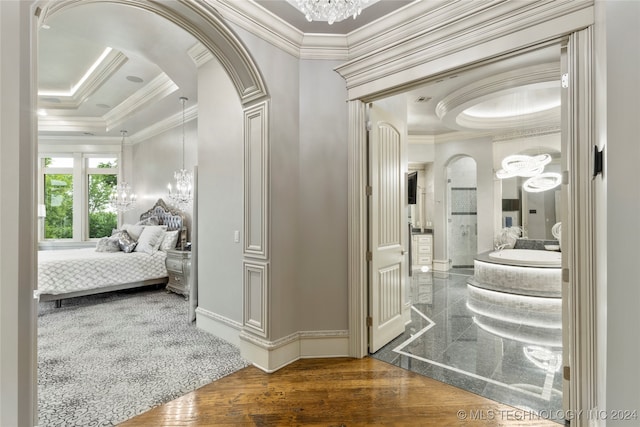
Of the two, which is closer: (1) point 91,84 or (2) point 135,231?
(1) point 91,84

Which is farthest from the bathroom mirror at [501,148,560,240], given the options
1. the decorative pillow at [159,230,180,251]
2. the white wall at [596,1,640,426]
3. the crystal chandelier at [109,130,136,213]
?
the crystal chandelier at [109,130,136,213]

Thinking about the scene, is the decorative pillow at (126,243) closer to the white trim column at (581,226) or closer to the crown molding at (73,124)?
the crown molding at (73,124)

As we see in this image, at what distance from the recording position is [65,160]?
312 inches

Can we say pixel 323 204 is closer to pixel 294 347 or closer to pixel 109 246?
pixel 294 347

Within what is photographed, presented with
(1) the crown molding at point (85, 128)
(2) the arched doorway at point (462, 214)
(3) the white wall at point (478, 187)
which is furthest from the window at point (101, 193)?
(2) the arched doorway at point (462, 214)

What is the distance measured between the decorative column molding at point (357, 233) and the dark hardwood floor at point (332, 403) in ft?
1.10

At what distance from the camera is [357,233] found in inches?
→ 114

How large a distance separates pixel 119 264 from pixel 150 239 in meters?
0.77

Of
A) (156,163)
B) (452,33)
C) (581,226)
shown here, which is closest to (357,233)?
(581,226)

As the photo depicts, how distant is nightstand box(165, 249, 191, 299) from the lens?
4.73 meters

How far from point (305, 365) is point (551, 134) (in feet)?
22.7

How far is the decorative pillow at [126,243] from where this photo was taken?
559 cm

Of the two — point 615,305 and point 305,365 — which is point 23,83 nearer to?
point 615,305

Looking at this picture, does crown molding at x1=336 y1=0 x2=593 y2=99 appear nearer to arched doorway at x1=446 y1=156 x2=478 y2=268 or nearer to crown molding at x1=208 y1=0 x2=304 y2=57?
crown molding at x1=208 y1=0 x2=304 y2=57
